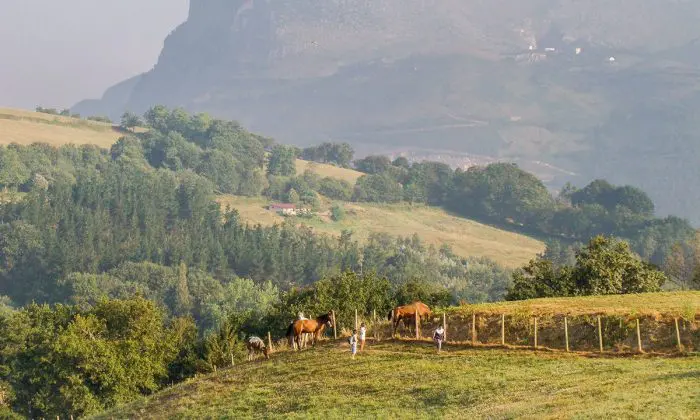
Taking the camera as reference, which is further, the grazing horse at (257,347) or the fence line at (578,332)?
the grazing horse at (257,347)

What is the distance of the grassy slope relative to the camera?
46.8 meters

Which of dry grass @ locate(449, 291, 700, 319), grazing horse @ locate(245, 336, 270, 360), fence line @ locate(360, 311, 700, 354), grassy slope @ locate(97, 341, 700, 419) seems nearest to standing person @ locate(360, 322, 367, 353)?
grassy slope @ locate(97, 341, 700, 419)

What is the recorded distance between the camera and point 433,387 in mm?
55344

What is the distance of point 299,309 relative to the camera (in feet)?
339

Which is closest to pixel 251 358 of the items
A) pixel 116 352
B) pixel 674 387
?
pixel 116 352

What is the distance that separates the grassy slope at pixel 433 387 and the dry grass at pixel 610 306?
687 cm

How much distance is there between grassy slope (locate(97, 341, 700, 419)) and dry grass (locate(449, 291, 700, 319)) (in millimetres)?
6867

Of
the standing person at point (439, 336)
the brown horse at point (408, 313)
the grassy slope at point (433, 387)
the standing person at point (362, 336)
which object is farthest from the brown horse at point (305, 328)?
the standing person at point (439, 336)

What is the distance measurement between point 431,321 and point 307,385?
580 inches

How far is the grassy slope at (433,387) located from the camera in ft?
154

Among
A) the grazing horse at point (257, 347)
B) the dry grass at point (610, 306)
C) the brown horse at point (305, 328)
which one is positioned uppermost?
the dry grass at point (610, 306)

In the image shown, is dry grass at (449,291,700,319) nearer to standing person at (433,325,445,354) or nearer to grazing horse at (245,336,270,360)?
standing person at (433,325,445,354)

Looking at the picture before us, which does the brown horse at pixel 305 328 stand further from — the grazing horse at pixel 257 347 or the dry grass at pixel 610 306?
the dry grass at pixel 610 306

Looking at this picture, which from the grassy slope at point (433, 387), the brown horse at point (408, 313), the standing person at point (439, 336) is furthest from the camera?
the brown horse at point (408, 313)
